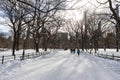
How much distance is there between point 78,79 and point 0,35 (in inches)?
3875

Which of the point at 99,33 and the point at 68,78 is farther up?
Answer: the point at 99,33

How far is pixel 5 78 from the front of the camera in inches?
495

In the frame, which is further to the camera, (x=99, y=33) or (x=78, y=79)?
(x=99, y=33)

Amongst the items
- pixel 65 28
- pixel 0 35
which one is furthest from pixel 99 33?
pixel 0 35

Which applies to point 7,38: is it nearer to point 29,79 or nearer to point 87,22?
point 87,22

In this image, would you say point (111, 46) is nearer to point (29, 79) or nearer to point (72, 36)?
point (72, 36)

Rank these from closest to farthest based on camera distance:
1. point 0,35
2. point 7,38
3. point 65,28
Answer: point 65,28, point 0,35, point 7,38

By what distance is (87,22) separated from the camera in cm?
6719

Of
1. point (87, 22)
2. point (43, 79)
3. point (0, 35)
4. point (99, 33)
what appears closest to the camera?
point (43, 79)

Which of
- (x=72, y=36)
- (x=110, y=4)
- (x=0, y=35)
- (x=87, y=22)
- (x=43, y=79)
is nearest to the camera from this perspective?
(x=43, y=79)

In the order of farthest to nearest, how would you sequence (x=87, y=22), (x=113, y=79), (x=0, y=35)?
(x=0, y=35) < (x=87, y=22) < (x=113, y=79)

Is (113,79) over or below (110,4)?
below

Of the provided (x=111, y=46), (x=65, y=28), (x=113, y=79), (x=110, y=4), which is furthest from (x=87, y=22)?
(x=111, y=46)

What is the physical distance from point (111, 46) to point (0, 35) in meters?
70.3
